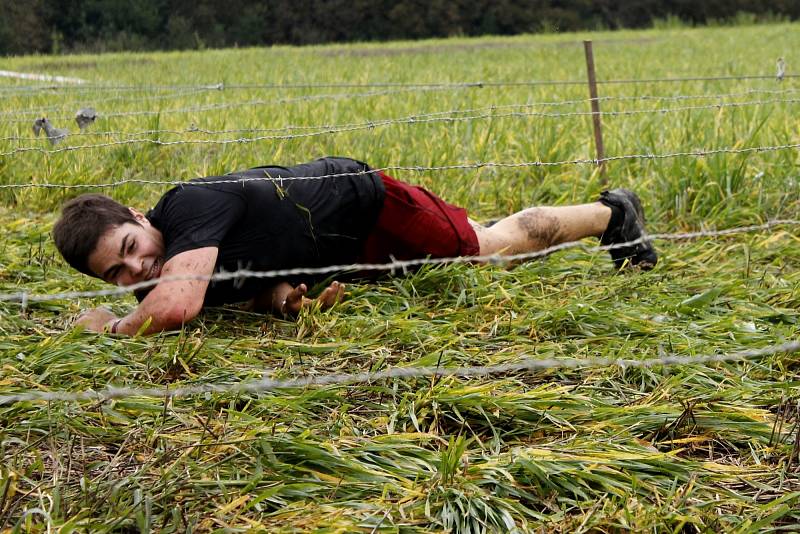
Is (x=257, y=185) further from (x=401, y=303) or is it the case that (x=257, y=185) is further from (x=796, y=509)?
(x=796, y=509)

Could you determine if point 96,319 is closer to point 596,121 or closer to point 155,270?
point 155,270

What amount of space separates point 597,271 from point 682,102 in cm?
476

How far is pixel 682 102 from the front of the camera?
8.91 meters

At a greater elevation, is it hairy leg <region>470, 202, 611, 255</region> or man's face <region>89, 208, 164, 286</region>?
man's face <region>89, 208, 164, 286</region>

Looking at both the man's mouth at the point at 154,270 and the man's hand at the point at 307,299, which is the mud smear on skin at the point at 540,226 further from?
the man's mouth at the point at 154,270

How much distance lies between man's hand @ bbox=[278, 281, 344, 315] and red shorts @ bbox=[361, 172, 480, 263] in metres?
0.29

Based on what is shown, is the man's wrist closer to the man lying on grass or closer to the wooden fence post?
the man lying on grass

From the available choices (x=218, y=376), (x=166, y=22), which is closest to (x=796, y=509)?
(x=218, y=376)

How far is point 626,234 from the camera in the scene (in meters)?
4.58

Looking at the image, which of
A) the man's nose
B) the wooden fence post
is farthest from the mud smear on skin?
the man's nose

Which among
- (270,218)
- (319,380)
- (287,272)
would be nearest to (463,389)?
(319,380)

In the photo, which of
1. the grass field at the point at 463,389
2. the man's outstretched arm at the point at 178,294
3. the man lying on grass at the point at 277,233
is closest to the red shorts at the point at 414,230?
the man lying on grass at the point at 277,233

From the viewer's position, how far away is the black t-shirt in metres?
3.59

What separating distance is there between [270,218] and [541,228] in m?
1.28
